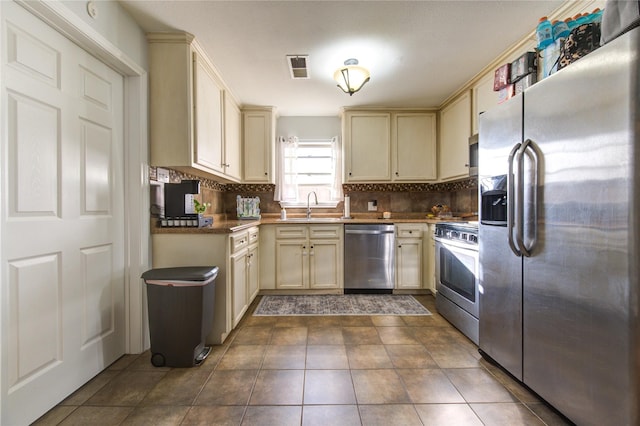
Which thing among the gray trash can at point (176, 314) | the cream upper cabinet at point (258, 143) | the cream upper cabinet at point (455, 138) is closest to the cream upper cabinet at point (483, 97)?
the cream upper cabinet at point (455, 138)

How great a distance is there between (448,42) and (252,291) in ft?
9.49

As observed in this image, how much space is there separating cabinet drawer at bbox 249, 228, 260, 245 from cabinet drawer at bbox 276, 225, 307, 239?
0.25 metres

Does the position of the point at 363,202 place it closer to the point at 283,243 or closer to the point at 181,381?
the point at 283,243

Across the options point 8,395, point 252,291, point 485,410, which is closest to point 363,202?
point 252,291

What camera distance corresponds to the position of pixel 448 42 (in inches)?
89.7

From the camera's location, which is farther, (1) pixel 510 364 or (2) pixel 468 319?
(2) pixel 468 319

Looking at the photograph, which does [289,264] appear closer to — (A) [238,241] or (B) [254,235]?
(B) [254,235]

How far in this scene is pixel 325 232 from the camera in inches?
134

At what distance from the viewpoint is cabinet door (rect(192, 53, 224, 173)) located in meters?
2.27

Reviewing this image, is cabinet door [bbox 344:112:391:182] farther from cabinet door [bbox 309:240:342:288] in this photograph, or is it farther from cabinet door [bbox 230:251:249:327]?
cabinet door [bbox 230:251:249:327]

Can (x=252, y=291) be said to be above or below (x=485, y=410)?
above

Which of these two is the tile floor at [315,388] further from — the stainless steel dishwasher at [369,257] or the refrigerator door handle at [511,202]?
the stainless steel dishwasher at [369,257]

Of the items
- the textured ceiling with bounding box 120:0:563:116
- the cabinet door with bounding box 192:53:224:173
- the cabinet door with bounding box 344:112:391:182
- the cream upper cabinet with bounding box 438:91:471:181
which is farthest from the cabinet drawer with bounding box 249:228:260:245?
the cream upper cabinet with bounding box 438:91:471:181

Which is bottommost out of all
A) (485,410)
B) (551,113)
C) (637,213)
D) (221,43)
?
(485,410)
